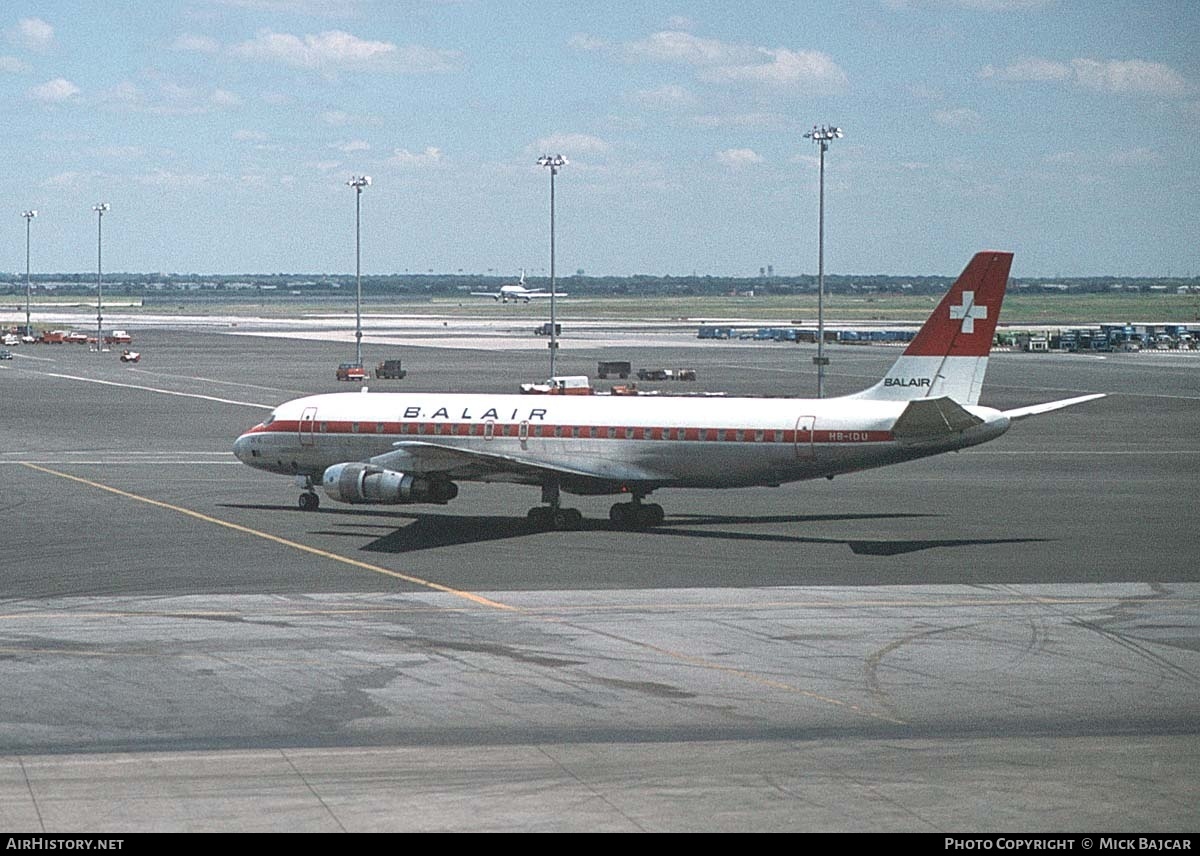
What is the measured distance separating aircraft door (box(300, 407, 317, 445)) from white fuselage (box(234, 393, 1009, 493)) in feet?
0.11

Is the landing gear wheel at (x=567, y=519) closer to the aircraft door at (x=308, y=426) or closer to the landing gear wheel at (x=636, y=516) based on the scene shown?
the landing gear wheel at (x=636, y=516)

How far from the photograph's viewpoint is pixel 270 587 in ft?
135

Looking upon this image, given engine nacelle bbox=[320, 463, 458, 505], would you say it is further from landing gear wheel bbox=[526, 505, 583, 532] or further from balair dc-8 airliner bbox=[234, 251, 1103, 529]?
landing gear wheel bbox=[526, 505, 583, 532]

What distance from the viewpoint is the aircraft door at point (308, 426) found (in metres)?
56.9

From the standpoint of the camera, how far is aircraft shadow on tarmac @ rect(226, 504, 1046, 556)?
4862 centimetres

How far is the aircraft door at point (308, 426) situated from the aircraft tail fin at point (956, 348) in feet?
61.1

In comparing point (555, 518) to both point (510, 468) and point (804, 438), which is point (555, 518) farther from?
point (804, 438)

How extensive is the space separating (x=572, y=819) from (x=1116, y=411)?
86.5 metres

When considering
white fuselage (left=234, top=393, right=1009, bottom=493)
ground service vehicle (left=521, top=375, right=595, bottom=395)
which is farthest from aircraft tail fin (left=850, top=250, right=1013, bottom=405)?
ground service vehicle (left=521, top=375, right=595, bottom=395)

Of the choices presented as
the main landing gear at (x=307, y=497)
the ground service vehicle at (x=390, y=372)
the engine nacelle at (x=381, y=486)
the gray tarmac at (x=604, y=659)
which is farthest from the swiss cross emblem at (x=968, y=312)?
the ground service vehicle at (x=390, y=372)

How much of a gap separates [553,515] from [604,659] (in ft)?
66.0

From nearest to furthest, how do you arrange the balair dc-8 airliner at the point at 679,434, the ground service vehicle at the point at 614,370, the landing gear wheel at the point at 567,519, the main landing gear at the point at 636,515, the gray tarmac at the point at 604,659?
the gray tarmac at the point at 604,659 < the balair dc-8 airliner at the point at 679,434 < the landing gear wheel at the point at 567,519 < the main landing gear at the point at 636,515 < the ground service vehicle at the point at 614,370

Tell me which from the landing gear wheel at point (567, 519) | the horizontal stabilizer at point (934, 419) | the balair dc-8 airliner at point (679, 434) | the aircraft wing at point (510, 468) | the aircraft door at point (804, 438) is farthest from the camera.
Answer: the landing gear wheel at point (567, 519)
